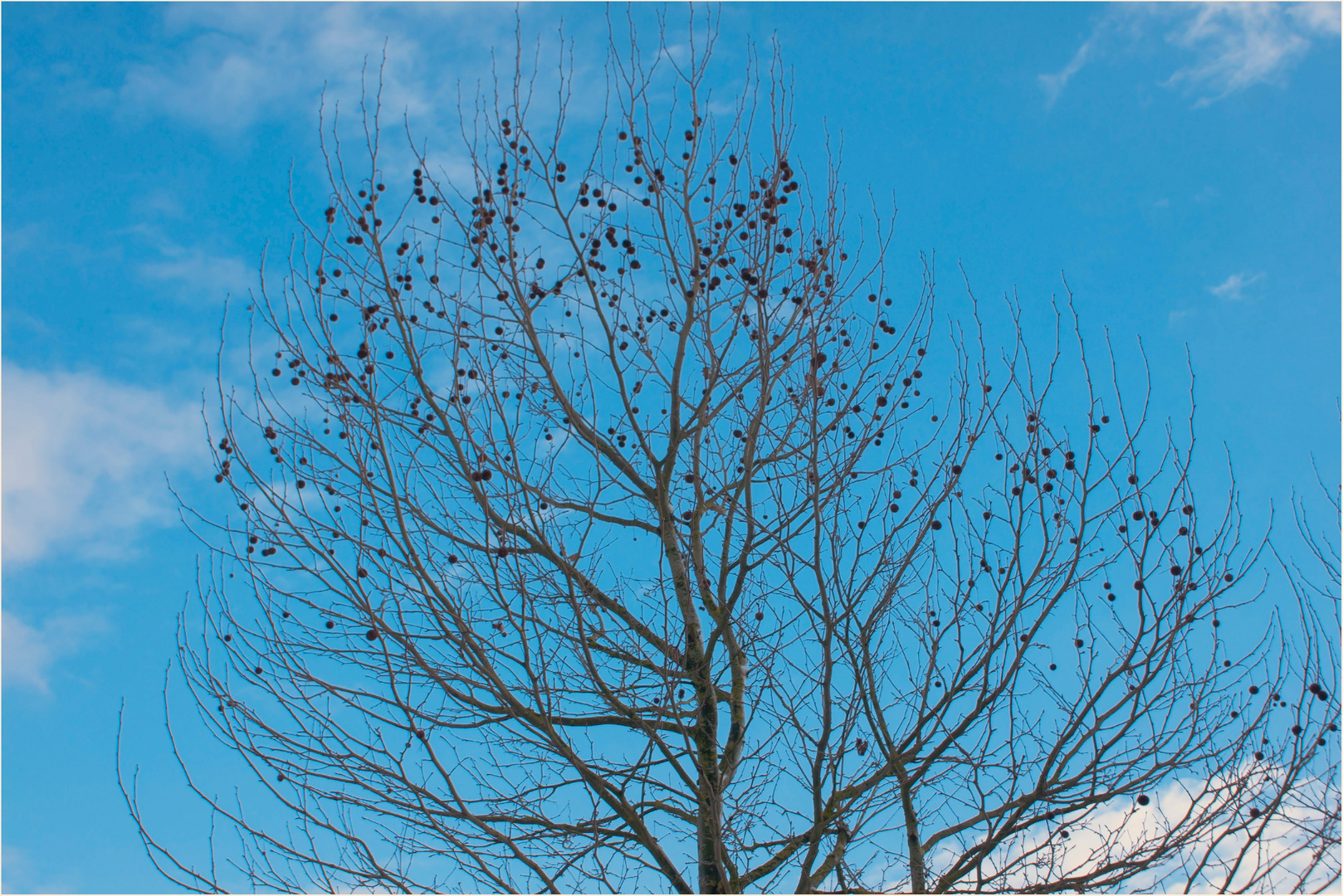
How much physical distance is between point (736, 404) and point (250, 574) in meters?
2.50

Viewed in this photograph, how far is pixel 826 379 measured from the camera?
15.6 ft

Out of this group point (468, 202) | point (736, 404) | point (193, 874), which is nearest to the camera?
point (193, 874)

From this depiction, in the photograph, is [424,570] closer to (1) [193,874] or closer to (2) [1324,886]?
(1) [193,874]

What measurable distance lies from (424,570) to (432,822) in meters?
0.92

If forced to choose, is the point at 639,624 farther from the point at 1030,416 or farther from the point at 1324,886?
the point at 1324,886

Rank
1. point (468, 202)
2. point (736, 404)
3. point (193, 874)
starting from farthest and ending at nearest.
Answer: point (736, 404) < point (468, 202) < point (193, 874)

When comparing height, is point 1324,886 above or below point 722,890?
below

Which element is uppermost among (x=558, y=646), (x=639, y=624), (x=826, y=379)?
(x=826, y=379)

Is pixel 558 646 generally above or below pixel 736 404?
below

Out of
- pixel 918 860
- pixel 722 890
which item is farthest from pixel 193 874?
pixel 918 860

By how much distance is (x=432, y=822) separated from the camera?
342 cm

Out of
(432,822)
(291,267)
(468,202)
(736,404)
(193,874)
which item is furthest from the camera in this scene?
(736,404)

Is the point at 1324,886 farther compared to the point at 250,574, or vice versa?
the point at 250,574

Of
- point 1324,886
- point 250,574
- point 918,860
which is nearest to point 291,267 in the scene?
point 250,574
